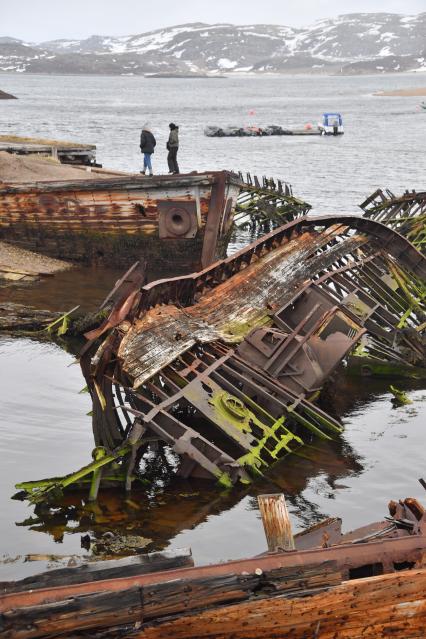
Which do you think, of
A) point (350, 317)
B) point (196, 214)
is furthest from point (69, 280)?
point (350, 317)

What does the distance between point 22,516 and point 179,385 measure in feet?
8.40

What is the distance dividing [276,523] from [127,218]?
18.2 m

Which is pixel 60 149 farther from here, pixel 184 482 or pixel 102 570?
pixel 102 570

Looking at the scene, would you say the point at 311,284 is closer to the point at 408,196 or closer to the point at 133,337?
the point at 133,337

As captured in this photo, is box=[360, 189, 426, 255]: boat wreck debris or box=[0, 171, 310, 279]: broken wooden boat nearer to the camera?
box=[0, 171, 310, 279]: broken wooden boat

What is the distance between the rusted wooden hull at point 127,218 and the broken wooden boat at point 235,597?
17.1 m

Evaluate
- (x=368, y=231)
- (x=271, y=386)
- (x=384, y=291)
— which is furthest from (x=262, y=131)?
(x=271, y=386)

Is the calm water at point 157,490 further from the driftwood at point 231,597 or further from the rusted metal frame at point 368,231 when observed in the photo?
the rusted metal frame at point 368,231

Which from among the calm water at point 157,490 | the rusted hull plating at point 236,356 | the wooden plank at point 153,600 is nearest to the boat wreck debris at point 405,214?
the calm water at point 157,490

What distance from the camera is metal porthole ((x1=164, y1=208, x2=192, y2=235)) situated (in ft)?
80.4

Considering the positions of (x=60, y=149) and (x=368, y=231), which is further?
(x=60, y=149)

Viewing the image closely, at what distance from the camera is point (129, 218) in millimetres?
25094

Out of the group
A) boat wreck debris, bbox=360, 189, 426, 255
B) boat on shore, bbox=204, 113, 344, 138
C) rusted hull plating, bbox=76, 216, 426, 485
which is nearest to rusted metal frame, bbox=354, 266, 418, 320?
rusted hull plating, bbox=76, 216, 426, 485

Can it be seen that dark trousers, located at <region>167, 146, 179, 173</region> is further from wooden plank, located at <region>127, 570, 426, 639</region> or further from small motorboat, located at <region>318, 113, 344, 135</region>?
small motorboat, located at <region>318, 113, 344, 135</region>
